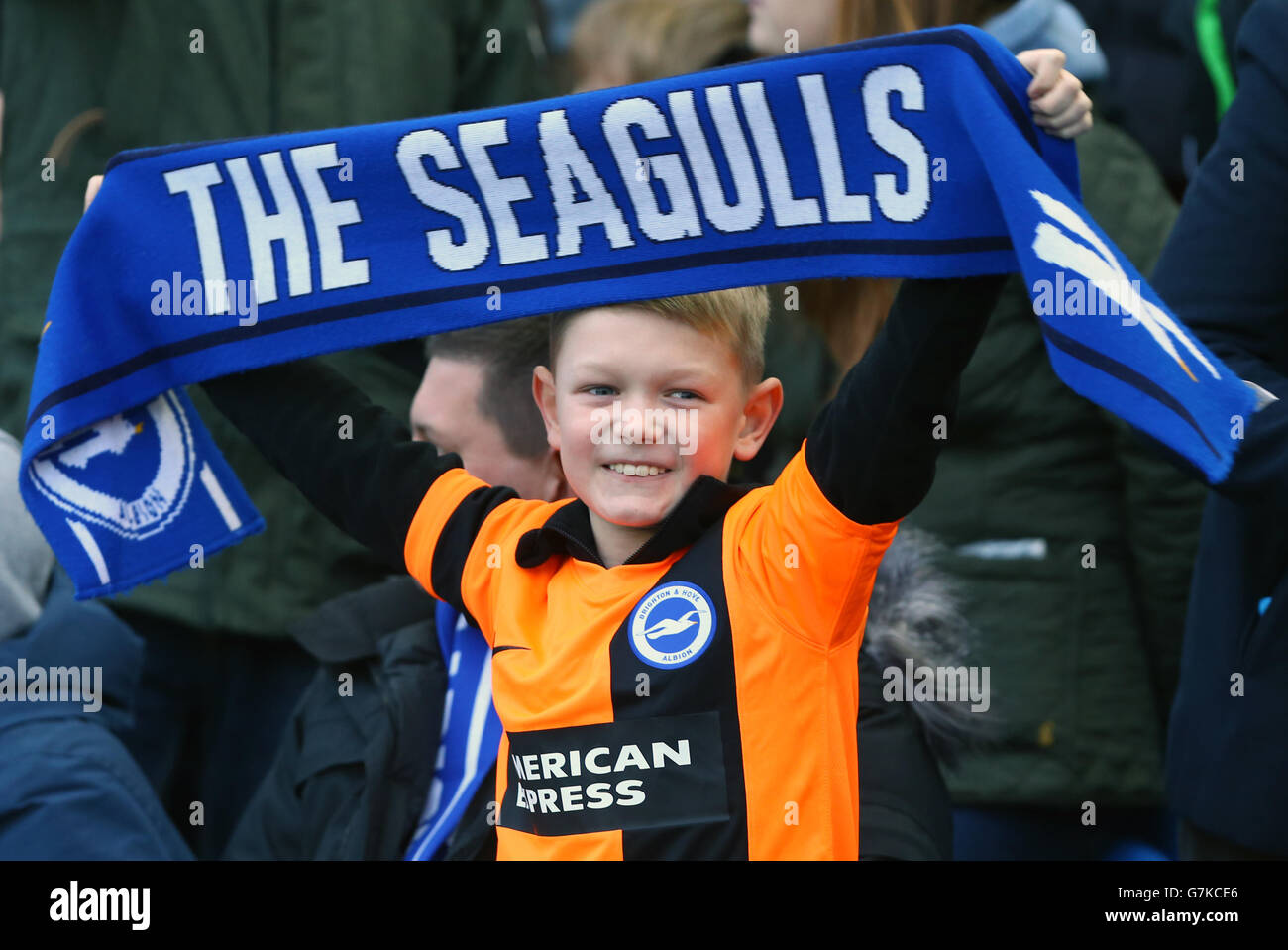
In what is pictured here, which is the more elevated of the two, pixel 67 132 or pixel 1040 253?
pixel 67 132

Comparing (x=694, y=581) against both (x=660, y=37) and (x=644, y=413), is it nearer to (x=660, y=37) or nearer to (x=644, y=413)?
(x=644, y=413)

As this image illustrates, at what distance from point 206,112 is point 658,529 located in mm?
1626

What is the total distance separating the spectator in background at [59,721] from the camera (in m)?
2.13

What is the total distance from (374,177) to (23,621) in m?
0.97

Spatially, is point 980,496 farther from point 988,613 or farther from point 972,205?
point 972,205

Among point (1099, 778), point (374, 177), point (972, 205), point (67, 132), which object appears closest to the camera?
point (972, 205)

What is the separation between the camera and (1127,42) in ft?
11.5

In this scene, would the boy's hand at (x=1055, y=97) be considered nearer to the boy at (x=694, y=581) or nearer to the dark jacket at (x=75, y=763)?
the boy at (x=694, y=581)

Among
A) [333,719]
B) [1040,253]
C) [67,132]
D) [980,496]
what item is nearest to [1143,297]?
[1040,253]

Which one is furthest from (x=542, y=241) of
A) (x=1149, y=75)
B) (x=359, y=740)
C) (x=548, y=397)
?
(x=1149, y=75)

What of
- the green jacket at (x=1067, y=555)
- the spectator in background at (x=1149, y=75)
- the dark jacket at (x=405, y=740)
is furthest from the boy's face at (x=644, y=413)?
the spectator in background at (x=1149, y=75)

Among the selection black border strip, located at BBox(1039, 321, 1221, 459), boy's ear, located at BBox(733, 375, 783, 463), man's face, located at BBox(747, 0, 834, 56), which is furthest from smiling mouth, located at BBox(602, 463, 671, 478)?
man's face, located at BBox(747, 0, 834, 56)

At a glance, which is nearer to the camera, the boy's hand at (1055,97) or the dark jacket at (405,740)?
the boy's hand at (1055,97)

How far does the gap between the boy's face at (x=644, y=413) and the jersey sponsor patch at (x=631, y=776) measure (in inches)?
9.2
